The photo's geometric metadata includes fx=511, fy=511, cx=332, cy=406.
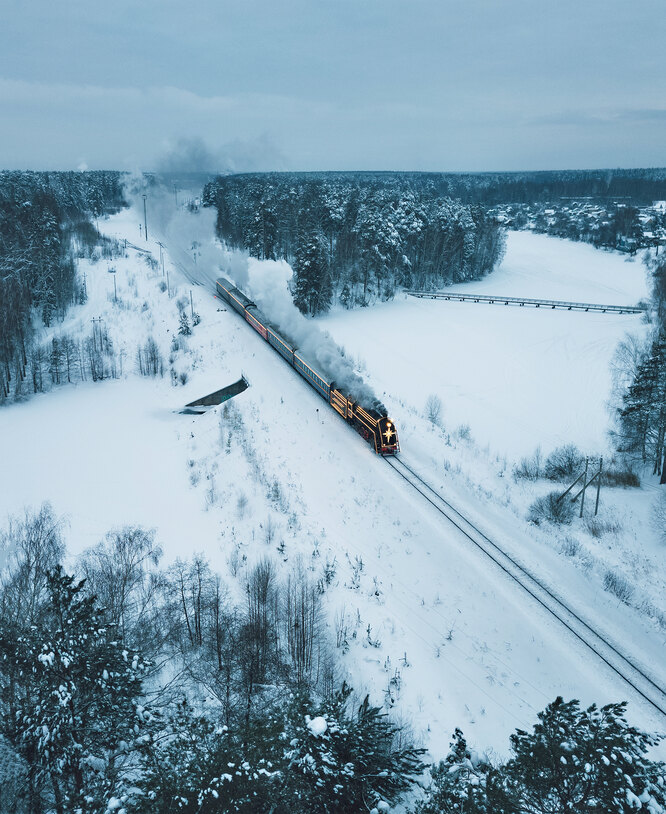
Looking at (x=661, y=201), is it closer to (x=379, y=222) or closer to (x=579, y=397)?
(x=379, y=222)

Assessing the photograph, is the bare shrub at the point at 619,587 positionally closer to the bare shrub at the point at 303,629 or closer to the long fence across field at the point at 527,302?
the bare shrub at the point at 303,629

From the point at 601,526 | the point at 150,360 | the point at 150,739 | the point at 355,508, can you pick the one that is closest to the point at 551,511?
the point at 601,526

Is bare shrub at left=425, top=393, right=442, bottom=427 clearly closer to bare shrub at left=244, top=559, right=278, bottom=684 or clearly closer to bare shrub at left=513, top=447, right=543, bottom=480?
bare shrub at left=513, top=447, right=543, bottom=480

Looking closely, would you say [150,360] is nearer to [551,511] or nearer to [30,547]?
[30,547]

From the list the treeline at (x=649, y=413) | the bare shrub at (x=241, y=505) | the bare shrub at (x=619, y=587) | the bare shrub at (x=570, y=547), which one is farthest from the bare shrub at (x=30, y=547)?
the treeline at (x=649, y=413)

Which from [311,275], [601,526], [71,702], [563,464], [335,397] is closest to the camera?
[71,702]

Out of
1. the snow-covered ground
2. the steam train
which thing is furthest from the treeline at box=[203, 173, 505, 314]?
the snow-covered ground
